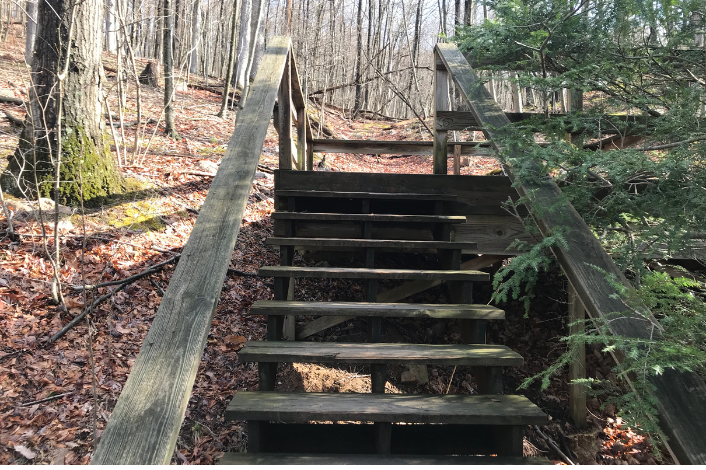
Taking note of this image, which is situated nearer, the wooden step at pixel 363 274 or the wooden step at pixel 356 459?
the wooden step at pixel 356 459

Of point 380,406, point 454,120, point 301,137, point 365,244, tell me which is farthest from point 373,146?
point 380,406

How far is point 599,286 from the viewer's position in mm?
1919

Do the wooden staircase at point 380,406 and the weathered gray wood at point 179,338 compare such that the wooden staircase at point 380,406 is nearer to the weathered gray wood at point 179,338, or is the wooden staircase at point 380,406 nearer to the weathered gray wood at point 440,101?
the weathered gray wood at point 179,338

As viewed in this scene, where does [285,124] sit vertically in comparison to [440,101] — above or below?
below

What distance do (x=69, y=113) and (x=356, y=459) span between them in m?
4.17

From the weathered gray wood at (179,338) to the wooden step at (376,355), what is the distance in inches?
22.6

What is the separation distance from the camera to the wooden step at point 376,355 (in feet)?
6.91

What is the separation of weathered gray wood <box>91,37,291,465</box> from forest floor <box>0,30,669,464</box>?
681mm

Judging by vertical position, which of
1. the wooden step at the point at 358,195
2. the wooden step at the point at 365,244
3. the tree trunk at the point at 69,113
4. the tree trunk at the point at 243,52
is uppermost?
the tree trunk at the point at 243,52

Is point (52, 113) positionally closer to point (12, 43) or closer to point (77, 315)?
point (77, 315)

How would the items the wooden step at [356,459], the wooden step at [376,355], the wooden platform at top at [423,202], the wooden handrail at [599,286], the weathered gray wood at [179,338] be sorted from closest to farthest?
the weathered gray wood at [179,338] → the wooden handrail at [599,286] → the wooden step at [356,459] → the wooden step at [376,355] → the wooden platform at top at [423,202]

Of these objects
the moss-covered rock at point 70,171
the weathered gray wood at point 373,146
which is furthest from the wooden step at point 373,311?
the weathered gray wood at point 373,146

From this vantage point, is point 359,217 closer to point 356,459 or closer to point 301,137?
point 356,459

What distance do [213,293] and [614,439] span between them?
489 centimetres
